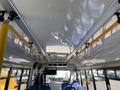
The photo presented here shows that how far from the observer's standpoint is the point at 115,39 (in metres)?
2.32

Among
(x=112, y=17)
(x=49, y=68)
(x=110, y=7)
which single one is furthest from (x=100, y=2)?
(x=49, y=68)

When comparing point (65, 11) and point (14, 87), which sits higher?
point (65, 11)

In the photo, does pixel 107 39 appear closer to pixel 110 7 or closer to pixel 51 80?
pixel 110 7

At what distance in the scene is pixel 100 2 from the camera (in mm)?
1526

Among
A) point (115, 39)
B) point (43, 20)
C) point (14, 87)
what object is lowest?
point (14, 87)

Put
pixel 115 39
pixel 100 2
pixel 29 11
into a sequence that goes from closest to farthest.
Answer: pixel 100 2, pixel 29 11, pixel 115 39

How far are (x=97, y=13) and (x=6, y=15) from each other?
96 cm

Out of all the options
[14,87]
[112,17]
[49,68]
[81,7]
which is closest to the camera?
[81,7]

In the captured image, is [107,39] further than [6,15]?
Yes

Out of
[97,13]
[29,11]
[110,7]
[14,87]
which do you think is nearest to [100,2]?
[110,7]

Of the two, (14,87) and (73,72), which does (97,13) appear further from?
(73,72)

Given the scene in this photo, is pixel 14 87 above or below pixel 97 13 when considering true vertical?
below

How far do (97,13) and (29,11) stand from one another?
69 centimetres

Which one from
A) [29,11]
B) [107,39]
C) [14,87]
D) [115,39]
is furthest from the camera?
[14,87]
